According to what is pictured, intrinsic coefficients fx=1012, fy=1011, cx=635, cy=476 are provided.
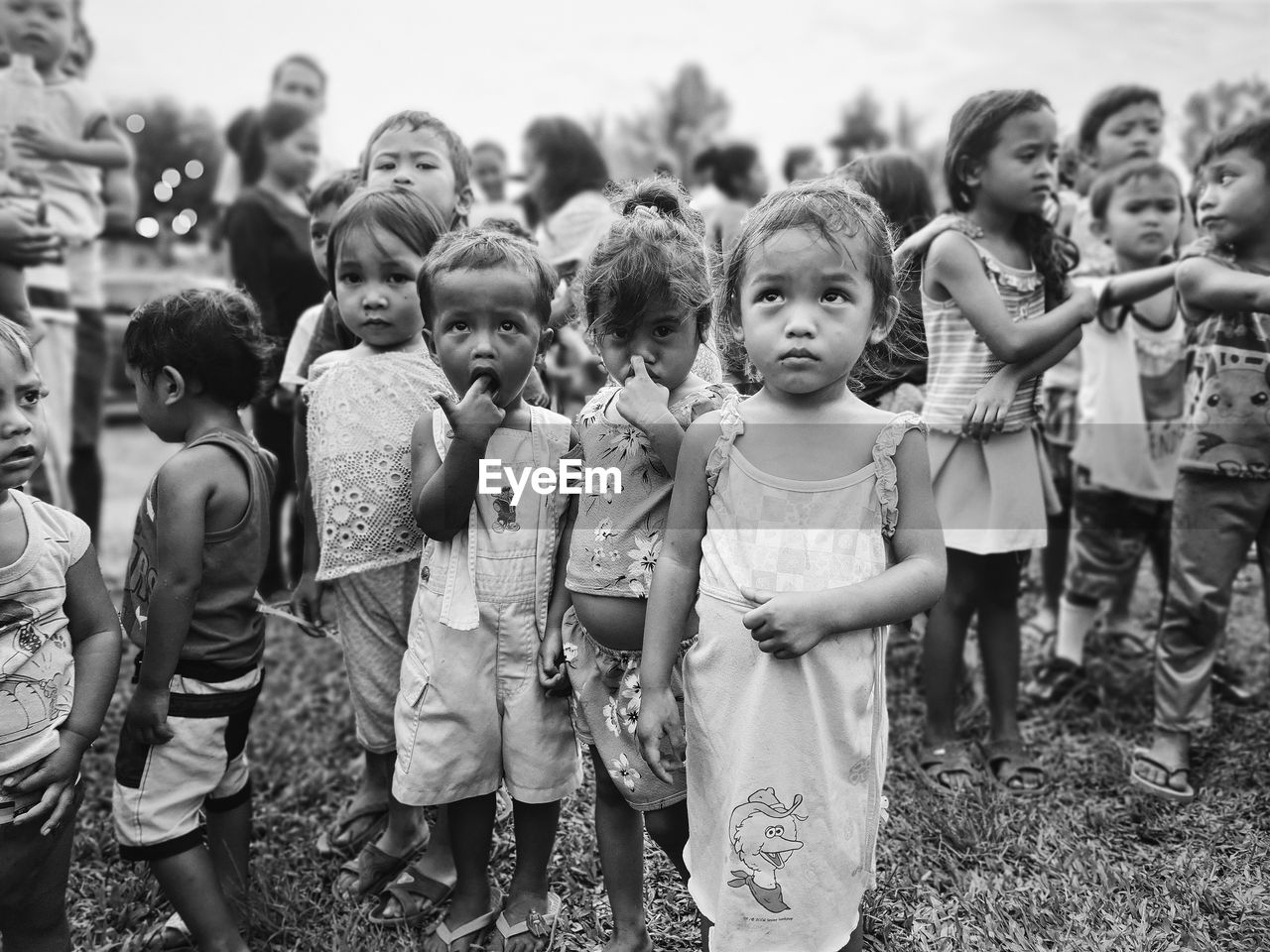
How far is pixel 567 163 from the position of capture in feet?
14.4

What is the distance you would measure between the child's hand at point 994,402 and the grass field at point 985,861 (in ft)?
3.35

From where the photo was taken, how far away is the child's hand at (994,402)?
2.72 meters

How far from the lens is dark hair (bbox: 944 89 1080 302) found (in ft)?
9.06

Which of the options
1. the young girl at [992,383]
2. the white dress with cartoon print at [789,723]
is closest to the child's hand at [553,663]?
the white dress with cartoon print at [789,723]

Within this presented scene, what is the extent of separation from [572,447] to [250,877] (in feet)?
4.47

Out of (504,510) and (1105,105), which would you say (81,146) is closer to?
(504,510)

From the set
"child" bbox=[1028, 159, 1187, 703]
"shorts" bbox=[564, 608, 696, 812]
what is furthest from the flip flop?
"shorts" bbox=[564, 608, 696, 812]

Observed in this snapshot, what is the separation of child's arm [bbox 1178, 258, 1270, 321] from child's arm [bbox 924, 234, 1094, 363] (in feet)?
0.88

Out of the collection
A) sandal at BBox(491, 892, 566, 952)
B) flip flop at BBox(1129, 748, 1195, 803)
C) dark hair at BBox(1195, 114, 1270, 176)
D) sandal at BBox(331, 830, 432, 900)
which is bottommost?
sandal at BBox(331, 830, 432, 900)

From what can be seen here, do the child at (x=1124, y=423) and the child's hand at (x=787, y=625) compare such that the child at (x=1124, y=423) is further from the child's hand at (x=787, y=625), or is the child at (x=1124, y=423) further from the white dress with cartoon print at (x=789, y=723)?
the child's hand at (x=787, y=625)

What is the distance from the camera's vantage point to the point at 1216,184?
2.74 m

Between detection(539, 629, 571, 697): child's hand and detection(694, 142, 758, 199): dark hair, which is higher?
detection(694, 142, 758, 199): dark hair

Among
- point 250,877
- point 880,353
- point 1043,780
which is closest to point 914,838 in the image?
point 1043,780

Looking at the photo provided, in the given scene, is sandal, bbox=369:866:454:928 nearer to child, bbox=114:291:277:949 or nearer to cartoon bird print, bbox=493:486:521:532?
child, bbox=114:291:277:949
